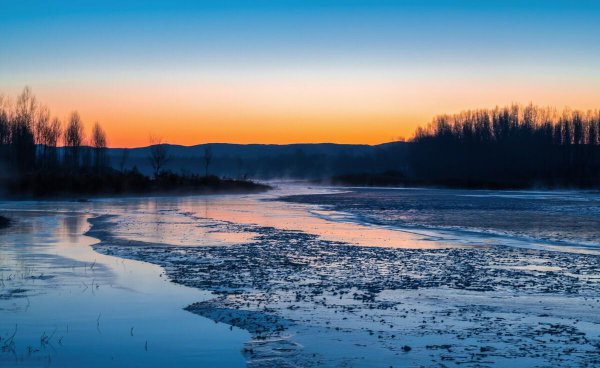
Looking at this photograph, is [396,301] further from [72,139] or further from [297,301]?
[72,139]

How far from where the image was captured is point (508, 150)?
146m

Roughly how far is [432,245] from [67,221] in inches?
741

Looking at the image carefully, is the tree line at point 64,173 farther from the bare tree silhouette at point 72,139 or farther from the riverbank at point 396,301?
the riverbank at point 396,301

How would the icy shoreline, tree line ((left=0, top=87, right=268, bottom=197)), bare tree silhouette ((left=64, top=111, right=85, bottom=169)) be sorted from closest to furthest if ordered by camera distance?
1. the icy shoreline
2. tree line ((left=0, top=87, right=268, bottom=197))
3. bare tree silhouette ((left=64, top=111, right=85, bottom=169))

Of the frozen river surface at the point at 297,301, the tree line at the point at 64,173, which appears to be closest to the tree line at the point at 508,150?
the tree line at the point at 64,173

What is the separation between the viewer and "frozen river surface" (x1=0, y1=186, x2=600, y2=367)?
848 cm

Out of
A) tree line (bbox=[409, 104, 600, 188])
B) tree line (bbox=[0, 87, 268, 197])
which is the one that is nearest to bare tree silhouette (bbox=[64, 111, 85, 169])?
tree line (bbox=[0, 87, 268, 197])

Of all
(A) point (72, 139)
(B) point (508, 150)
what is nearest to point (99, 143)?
(A) point (72, 139)

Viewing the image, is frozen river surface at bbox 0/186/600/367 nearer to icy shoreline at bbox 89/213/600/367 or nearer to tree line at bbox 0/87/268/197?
icy shoreline at bbox 89/213/600/367

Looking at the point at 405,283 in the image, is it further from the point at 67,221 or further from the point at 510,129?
the point at 510,129

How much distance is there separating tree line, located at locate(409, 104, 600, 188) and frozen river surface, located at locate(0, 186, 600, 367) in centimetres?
10090

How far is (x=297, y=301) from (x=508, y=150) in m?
142

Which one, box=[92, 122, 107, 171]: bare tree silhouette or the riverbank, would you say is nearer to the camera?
the riverbank

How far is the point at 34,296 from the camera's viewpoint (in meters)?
12.1
